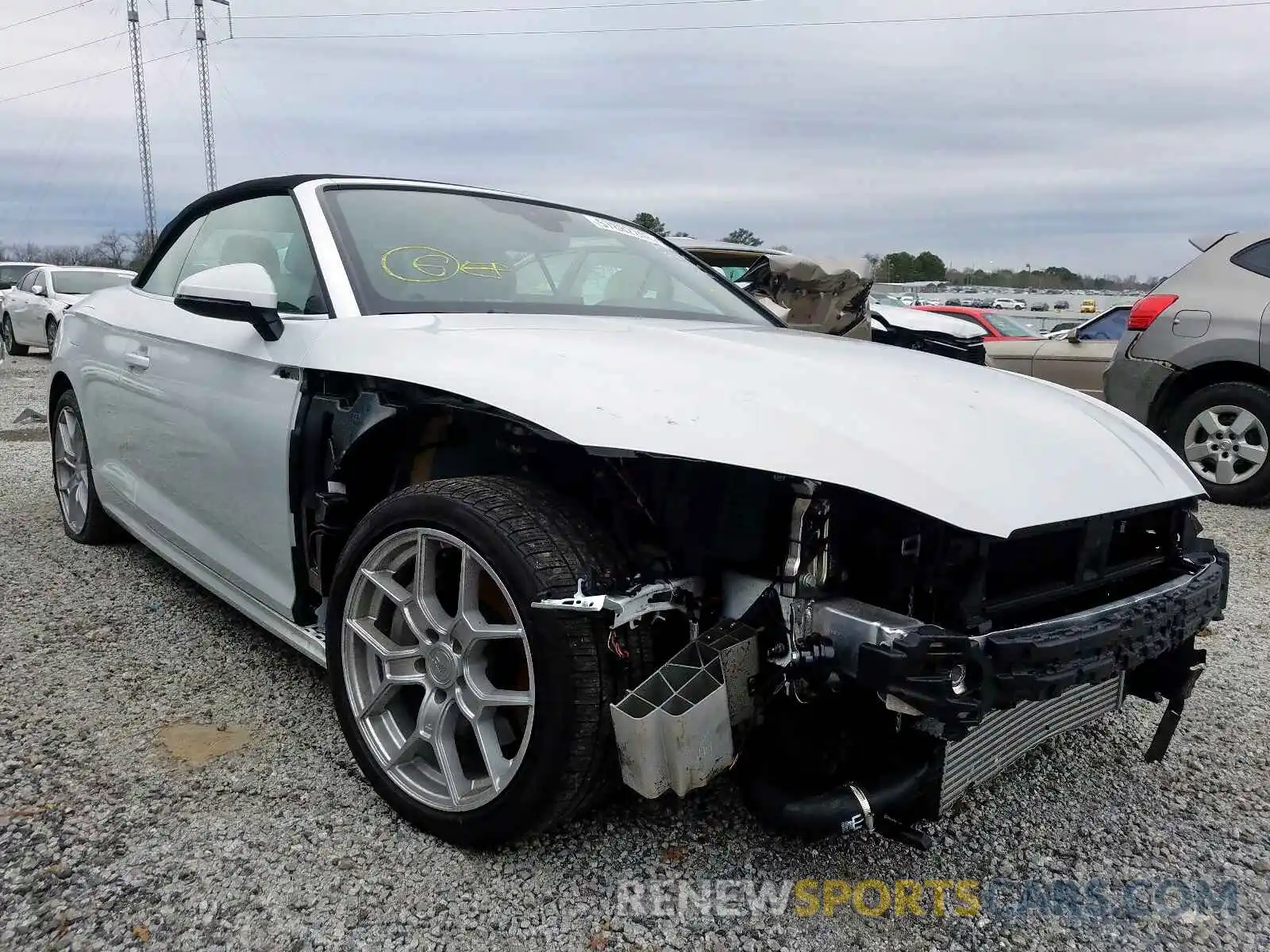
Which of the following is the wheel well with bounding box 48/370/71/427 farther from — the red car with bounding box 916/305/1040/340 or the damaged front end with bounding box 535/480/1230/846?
the red car with bounding box 916/305/1040/340

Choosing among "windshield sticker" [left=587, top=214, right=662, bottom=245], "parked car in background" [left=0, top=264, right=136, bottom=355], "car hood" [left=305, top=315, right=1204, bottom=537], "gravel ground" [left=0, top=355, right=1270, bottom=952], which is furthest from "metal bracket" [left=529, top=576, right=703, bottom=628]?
"parked car in background" [left=0, top=264, right=136, bottom=355]

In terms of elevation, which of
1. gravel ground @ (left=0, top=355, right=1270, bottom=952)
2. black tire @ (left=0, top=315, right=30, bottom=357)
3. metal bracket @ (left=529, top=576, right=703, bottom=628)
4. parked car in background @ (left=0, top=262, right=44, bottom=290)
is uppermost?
metal bracket @ (left=529, top=576, right=703, bottom=628)

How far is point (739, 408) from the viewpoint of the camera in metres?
1.79

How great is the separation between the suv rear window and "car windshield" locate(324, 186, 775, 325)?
4.36 metres

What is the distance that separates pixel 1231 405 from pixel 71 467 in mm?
6474

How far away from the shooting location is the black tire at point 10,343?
626 inches

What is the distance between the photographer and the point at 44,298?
14594 mm

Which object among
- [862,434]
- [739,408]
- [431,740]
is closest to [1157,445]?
[862,434]

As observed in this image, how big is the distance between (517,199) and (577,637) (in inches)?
78.1

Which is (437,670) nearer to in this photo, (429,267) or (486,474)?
(486,474)

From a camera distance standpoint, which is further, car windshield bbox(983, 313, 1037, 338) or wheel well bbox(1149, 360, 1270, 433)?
car windshield bbox(983, 313, 1037, 338)

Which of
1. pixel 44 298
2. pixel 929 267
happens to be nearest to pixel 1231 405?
pixel 44 298

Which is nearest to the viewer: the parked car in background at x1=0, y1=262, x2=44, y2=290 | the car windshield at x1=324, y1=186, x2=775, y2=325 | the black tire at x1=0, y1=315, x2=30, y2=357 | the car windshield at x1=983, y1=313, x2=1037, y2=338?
the car windshield at x1=324, y1=186, x2=775, y2=325

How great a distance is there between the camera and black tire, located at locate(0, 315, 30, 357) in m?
15.9
